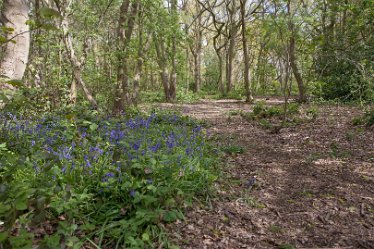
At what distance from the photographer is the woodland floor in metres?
2.88

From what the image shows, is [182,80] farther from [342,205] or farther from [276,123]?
[342,205]

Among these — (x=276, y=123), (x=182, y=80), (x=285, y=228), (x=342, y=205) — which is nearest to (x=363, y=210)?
(x=342, y=205)

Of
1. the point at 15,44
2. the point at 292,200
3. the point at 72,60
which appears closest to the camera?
the point at 292,200

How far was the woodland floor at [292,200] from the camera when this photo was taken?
113 inches

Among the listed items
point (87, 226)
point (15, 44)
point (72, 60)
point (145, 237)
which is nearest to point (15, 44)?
point (15, 44)

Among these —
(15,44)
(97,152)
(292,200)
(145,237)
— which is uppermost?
A: (15,44)

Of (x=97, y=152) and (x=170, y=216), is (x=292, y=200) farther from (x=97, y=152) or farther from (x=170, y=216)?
(x=97, y=152)

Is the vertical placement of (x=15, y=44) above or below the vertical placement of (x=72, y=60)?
above

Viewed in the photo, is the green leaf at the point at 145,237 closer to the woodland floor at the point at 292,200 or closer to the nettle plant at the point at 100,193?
the nettle plant at the point at 100,193

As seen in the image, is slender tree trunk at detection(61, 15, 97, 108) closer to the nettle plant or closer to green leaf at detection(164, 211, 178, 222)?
the nettle plant

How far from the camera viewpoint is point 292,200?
12.0 ft

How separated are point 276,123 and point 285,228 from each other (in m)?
5.26

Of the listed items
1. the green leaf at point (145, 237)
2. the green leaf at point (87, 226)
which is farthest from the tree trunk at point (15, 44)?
the green leaf at point (145, 237)

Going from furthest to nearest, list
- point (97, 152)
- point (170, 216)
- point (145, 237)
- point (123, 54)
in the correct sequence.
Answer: point (123, 54)
point (97, 152)
point (170, 216)
point (145, 237)
